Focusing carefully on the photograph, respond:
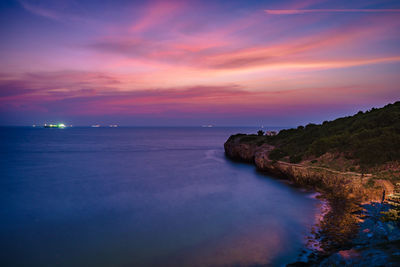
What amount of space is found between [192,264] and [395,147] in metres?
21.3

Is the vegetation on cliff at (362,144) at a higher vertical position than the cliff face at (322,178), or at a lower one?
higher

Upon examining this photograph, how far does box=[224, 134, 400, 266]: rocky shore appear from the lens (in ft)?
31.5

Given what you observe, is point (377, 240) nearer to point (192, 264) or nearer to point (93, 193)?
point (192, 264)

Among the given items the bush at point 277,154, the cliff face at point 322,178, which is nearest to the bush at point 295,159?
the cliff face at point 322,178

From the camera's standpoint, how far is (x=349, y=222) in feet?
46.4

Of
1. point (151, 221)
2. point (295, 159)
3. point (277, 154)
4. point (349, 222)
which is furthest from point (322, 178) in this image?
point (151, 221)

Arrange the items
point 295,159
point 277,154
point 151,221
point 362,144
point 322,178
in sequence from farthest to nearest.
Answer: point 277,154
point 295,159
point 362,144
point 322,178
point 151,221

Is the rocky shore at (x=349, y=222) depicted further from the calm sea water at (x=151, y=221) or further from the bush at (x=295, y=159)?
the calm sea water at (x=151, y=221)

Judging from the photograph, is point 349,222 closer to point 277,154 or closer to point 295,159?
point 295,159

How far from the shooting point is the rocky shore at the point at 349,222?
9609 mm

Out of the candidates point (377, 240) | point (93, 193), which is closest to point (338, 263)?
point (377, 240)

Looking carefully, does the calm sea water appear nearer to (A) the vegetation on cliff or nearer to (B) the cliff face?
(B) the cliff face

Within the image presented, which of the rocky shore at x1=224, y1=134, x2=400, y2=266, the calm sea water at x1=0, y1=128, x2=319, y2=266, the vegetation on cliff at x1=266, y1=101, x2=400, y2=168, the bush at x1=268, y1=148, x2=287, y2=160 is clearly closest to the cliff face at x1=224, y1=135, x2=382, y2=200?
the rocky shore at x1=224, y1=134, x2=400, y2=266

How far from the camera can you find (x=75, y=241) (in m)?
14.0
